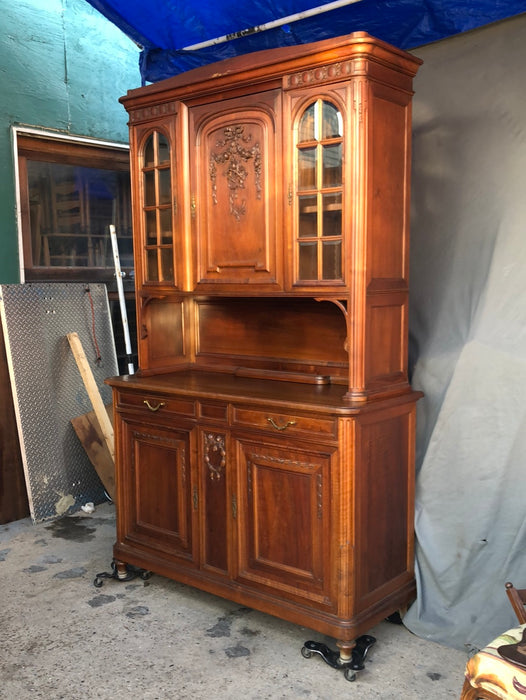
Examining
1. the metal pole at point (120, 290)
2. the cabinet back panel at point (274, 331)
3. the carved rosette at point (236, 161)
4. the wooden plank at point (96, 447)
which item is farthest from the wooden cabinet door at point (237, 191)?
the wooden plank at point (96, 447)

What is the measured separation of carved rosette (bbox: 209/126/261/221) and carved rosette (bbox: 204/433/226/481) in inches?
38.7

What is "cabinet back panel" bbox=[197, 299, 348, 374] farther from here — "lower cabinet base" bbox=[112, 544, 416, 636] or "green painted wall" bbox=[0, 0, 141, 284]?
"green painted wall" bbox=[0, 0, 141, 284]

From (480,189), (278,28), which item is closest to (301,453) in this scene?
(480,189)

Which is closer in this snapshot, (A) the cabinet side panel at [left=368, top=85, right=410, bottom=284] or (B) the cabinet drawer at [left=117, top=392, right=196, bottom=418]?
(A) the cabinet side panel at [left=368, top=85, right=410, bottom=284]

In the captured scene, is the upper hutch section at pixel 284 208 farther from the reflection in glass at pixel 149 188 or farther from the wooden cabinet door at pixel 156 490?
the wooden cabinet door at pixel 156 490

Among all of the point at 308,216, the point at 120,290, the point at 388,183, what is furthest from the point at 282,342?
the point at 120,290

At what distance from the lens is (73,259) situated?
16.9 feet

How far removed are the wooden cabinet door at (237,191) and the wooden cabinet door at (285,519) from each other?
0.74 m

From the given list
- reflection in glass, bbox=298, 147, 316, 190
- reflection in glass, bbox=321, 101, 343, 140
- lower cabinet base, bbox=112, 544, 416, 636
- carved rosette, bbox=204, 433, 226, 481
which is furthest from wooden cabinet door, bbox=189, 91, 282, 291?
lower cabinet base, bbox=112, 544, 416, 636

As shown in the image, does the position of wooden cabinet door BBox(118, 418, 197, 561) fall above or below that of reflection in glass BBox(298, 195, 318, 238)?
below

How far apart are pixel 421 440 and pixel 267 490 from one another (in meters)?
0.76

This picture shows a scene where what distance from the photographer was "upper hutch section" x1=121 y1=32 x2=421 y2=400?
2.86 m

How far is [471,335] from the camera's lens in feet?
10.4

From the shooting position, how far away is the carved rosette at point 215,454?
10.6 feet
